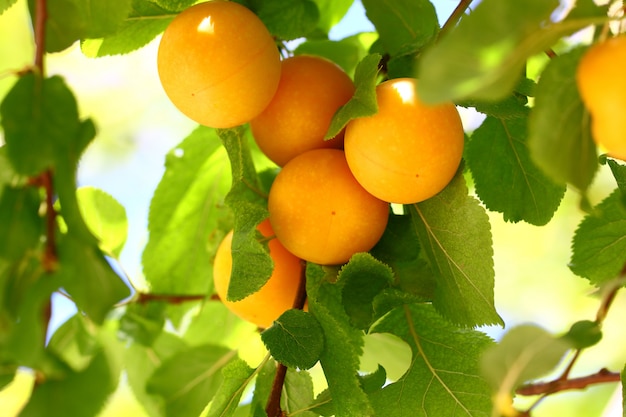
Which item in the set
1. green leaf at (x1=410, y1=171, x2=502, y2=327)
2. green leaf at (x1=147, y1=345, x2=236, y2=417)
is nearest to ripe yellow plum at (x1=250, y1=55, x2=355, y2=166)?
green leaf at (x1=410, y1=171, x2=502, y2=327)

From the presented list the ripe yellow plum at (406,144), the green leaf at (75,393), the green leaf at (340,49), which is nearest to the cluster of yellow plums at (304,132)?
the ripe yellow plum at (406,144)

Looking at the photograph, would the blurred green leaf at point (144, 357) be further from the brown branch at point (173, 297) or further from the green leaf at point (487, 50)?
the green leaf at point (487, 50)

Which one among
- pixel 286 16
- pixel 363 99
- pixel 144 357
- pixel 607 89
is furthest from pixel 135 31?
pixel 607 89

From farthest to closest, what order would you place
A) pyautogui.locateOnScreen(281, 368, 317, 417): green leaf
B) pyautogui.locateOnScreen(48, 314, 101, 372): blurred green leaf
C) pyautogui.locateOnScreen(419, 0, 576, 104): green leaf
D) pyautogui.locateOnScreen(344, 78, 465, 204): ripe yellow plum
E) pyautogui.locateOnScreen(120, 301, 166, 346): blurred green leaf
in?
pyautogui.locateOnScreen(120, 301, 166, 346): blurred green leaf → pyautogui.locateOnScreen(281, 368, 317, 417): green leaf → pyautogui.locateOnScreen(344, 78, 465, 204): ripe yellow plum → pyautogui.locateOnScreen(48, 314, 101, 372): blurred green leaf → pyautogui.locateOnScreen(419, 0, 576, 104): green leaf

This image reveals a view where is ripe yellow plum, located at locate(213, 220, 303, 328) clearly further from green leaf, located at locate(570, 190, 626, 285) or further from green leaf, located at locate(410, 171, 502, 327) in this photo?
green leaf, located at locate(570, 190, 626, 285)

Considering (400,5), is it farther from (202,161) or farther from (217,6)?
(202,161)
